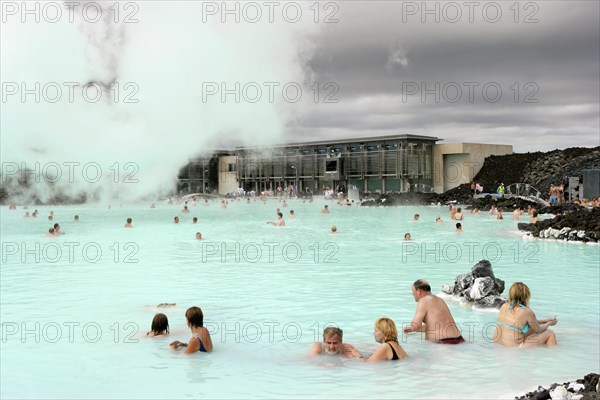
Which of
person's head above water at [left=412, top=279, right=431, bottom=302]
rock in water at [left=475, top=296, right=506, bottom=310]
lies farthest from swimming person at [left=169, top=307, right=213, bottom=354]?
rock in water at [left=475, top=296, right=506, bottom=310]

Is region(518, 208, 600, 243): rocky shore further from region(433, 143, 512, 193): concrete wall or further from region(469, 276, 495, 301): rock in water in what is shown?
region(433, 143, 512, 193): concrete wall

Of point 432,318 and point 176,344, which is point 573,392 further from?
point 176,344

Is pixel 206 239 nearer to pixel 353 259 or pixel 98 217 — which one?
pixel 353 259

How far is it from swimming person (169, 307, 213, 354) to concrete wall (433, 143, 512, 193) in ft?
195

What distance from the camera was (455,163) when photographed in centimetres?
6612

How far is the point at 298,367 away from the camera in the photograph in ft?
26.0

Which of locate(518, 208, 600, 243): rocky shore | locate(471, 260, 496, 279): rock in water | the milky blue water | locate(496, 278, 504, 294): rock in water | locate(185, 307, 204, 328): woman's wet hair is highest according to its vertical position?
locate(518, 208, 600, 243): rocky shore

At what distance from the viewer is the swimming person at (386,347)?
25.9 ft

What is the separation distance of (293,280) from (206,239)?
10.8 m

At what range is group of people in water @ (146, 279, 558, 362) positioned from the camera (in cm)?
797

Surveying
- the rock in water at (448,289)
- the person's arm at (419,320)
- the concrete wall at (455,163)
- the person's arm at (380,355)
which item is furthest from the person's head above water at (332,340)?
the concrete wall at (455,163)

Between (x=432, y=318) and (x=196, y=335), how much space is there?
325cm

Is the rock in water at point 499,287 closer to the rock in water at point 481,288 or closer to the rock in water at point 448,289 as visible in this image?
the rock in water at point 481,288

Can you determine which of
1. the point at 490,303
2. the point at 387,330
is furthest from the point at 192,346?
the point at 490,303
